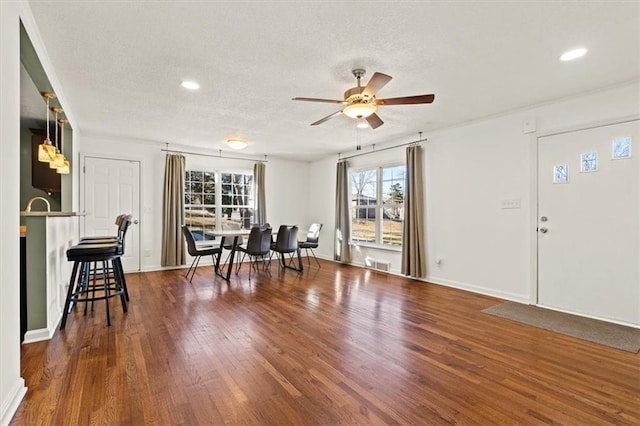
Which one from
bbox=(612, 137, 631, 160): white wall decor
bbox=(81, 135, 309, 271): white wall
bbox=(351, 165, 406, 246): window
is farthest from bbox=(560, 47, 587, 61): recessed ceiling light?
bbox=(81, 135, 309, 271): white wall

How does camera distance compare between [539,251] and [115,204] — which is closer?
[539,251]

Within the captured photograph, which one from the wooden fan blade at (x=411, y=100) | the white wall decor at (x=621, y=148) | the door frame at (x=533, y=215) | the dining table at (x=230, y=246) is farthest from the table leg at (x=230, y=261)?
the white wall decor at (x=621, y=148)

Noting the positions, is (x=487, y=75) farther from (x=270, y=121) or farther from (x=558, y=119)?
(x=270, y=121)

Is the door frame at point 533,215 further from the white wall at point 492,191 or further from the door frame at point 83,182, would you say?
the door frame at point 83,182

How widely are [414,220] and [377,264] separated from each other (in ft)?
4.27

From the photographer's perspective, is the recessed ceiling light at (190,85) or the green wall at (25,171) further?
the green wall at (25,171)

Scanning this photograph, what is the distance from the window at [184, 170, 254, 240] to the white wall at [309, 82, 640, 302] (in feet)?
13.3

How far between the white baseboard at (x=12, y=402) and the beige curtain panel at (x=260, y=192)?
514cm

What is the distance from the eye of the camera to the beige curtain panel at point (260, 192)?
6.91m

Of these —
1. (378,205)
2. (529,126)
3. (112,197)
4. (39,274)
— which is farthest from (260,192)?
(529,126)

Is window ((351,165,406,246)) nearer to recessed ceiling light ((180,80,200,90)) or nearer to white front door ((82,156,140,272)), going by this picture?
recessed ceiling light ((180,80,200,90))

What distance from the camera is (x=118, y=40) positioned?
2385mm

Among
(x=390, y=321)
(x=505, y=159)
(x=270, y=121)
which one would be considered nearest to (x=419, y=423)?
(x=390, y=321)

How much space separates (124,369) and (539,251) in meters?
4.42
